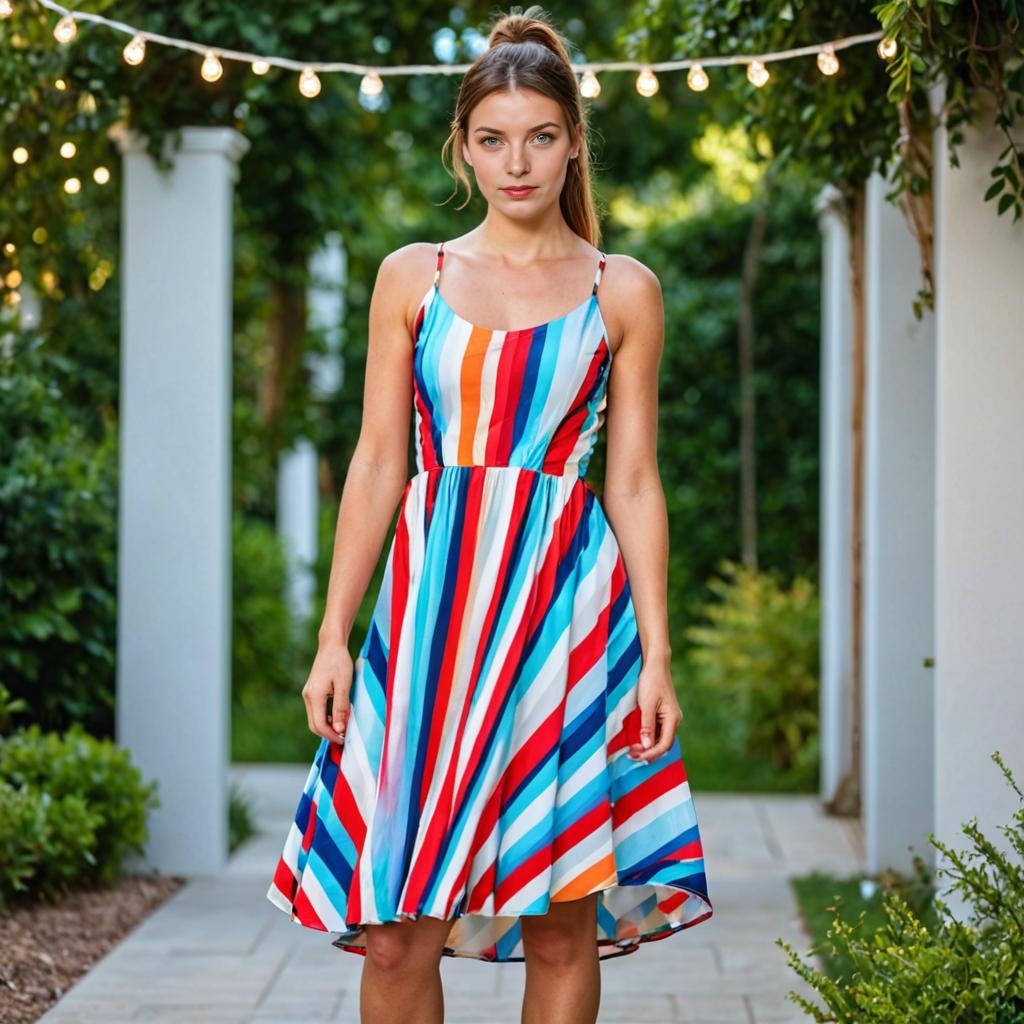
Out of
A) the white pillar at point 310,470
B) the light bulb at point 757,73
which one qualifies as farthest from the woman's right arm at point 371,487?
the white pillar at point 310,470

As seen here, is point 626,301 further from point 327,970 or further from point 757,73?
point 327,970

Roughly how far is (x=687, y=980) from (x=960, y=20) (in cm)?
214

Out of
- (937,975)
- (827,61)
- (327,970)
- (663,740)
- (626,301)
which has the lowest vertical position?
(327,970)

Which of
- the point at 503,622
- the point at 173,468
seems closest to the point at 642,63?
the point at 173,468

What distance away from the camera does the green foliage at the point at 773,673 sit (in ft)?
21.5

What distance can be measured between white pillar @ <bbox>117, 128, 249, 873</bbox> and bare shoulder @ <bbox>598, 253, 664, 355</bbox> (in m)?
2.45

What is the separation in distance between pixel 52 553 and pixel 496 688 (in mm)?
2532

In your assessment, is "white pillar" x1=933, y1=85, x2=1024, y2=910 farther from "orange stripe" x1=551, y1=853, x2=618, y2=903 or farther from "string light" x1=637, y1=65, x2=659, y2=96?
"orange stripe" x1=551, y1=853, x2=618, y2=903

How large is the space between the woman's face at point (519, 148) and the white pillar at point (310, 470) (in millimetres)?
6317

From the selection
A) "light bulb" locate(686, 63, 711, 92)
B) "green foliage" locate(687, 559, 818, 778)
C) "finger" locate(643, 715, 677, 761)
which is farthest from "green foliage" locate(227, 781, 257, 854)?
"finger" locate(643, 715, 677, 761)

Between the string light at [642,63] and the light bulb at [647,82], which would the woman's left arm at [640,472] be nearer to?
the string light at [642,63]

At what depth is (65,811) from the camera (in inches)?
152

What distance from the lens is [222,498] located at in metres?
4.52

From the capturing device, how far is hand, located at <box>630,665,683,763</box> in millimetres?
2154
